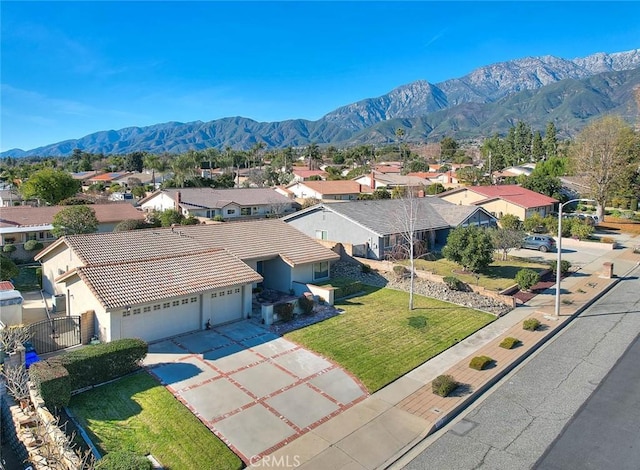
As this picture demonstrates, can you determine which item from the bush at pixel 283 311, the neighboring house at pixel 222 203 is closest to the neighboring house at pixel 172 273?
the bush at pixel 283 311

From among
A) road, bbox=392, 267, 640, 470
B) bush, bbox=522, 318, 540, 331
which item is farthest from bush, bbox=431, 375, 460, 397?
bush, bbox=522, 318, 540, 331

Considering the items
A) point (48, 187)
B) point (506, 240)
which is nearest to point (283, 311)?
point (506, 240)

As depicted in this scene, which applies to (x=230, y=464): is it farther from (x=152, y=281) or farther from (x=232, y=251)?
(x=232, y=251)

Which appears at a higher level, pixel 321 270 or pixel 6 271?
pixel 6 271

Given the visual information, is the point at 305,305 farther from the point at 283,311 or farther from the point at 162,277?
the point at 162,277

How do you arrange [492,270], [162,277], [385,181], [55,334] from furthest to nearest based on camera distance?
[385,181] → [492,270] → [162,277] → [55,334]

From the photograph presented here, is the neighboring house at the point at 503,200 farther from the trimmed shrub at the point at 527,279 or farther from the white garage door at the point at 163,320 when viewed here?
the white garage door at the point at 163,320
